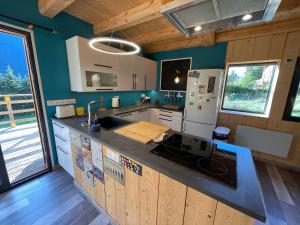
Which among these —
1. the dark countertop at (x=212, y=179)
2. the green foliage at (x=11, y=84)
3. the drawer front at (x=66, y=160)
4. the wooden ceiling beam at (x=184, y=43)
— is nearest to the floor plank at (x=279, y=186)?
the dark countertop at (x=212, y=179)

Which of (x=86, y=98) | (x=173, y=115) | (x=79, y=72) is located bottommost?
(x=173, y=115)

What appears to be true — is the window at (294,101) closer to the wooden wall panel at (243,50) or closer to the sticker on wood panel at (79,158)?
the wooden wall panel at (243,50)

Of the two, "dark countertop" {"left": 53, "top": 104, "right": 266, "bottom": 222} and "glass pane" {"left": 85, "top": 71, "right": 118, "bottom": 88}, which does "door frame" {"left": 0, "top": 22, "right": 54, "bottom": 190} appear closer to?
"glass pane" {"left": 85, "top": 71, "right": 118, "bottom": 88}

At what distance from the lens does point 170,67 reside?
364 centimetres

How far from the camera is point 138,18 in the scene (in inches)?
74.2

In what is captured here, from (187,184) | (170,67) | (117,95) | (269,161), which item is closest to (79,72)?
(117,95)

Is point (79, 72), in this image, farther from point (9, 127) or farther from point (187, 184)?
point (9, 127)

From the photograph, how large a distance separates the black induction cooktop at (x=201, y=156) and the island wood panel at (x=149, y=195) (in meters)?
0.16

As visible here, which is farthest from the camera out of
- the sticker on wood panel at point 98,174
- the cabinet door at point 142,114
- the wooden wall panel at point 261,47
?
the cabinet door at point 142,114

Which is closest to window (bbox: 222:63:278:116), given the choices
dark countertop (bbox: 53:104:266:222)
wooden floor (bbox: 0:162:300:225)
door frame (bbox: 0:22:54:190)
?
wooden floor (bbox: 0:162:300:225)

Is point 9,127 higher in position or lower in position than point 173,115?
lower

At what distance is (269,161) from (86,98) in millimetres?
3843

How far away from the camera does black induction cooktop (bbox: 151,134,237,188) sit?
83 cm

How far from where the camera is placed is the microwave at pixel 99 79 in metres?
2.10
